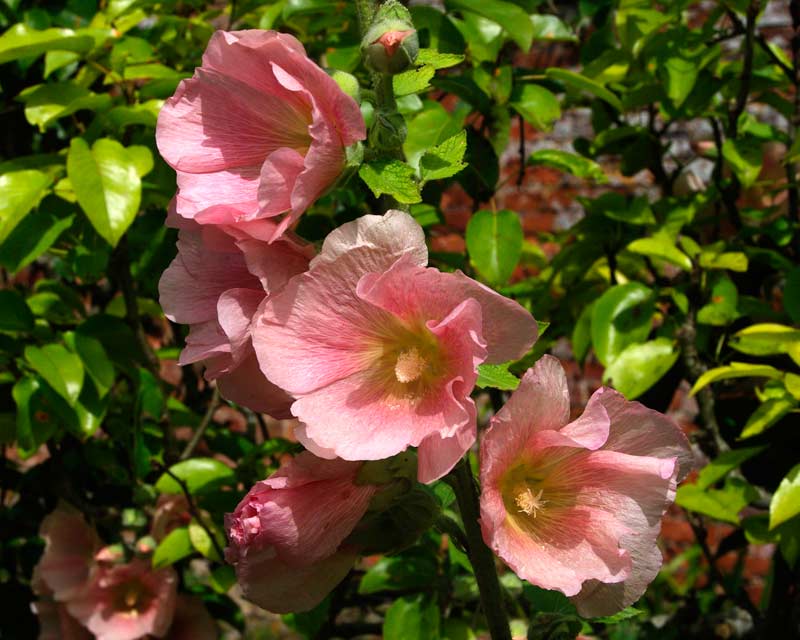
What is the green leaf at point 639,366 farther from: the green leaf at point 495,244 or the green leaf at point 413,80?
the green leaf at point 413,80

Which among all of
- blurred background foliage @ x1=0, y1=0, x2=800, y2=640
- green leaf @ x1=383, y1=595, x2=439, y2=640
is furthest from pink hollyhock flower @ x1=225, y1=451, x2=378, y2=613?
green leaf @ x1=383, y1=595, x2=439, y2=640

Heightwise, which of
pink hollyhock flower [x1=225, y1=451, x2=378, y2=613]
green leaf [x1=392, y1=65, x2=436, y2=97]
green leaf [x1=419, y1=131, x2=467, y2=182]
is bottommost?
pink hollyhock flower [x1=225, y1=451, x2=378, y2=613]

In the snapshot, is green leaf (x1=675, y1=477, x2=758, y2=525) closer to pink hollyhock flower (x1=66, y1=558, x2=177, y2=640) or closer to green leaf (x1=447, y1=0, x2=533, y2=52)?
green leaf (x1=447, y1=0, x2=533, y2=52)

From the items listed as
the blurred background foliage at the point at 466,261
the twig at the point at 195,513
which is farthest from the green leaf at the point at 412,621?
the twig at the point at 195,513

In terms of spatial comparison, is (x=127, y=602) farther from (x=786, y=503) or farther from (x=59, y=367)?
(x=786, y=503)

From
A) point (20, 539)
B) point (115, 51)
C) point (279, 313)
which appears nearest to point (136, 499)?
point (20, 539)

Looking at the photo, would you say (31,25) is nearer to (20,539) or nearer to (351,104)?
(20,539)
